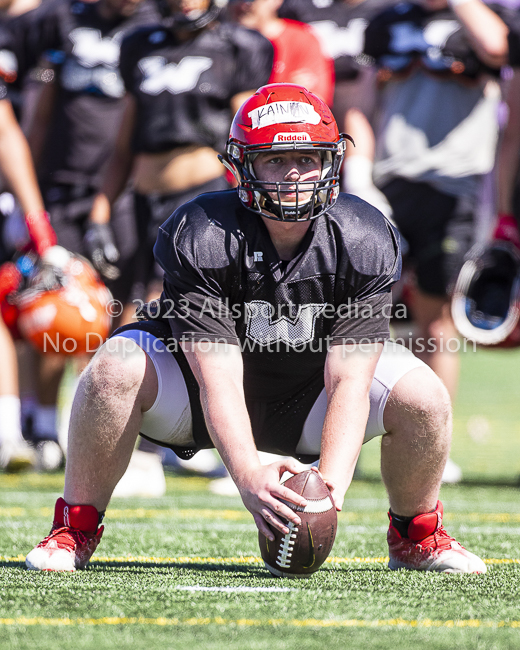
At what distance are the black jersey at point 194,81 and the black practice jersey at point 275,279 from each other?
1943mm

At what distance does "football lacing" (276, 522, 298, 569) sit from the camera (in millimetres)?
2092

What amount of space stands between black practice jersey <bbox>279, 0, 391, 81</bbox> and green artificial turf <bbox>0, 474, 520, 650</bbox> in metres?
2.49

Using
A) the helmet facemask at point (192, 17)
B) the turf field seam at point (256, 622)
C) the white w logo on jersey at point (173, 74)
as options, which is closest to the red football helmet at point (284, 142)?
the turf field seam at point (256, 622)

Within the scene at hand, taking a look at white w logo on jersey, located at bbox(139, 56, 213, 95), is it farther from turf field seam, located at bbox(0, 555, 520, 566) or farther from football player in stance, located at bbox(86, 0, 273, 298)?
turf field seam, located at bbox(0, 555, 520, 566)

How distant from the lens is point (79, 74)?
5098 millimetres

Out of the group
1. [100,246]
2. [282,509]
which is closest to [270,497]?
[282,509]

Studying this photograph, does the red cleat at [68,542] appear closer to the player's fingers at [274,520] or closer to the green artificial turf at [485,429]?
the player's fingers at [274,520]

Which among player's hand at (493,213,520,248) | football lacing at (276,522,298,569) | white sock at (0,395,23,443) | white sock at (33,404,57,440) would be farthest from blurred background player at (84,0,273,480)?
football lacing at (276,522,298,569)

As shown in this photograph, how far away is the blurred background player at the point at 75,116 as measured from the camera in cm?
500

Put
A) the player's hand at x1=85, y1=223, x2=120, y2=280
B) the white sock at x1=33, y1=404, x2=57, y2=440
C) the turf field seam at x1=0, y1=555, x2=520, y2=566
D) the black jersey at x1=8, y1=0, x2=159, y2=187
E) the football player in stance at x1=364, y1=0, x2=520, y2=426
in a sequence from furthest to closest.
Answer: the black jersey at x1=8, y1=0, x2=159, y2=187, the white sock at x1=33, y1=404, x2=57, y2=440, the player's hand at x1=85, y1=223, x2=120, y2=280, the football player in stance at x1=364, y1=0, x2=520, y2=426, the turf field seam at x1=0, y1=555, x2=520, y2=566

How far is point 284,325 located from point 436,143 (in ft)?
7.85

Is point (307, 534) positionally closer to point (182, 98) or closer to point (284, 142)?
point (284, 142)

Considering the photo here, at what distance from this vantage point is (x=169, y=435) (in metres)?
2.44

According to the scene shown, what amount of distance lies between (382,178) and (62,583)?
117 inches
